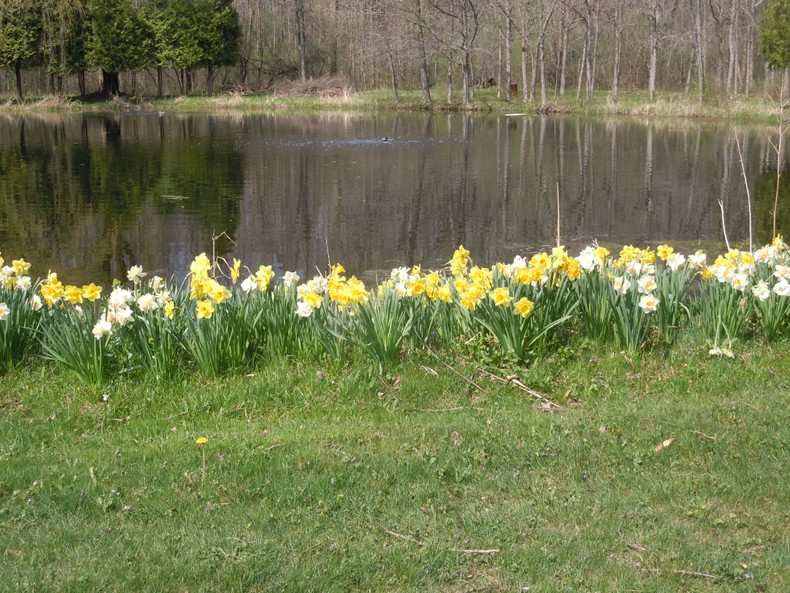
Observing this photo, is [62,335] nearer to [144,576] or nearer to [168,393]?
[168,393]

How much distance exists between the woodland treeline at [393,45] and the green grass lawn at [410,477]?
1557 inches

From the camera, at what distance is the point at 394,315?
5582 mm

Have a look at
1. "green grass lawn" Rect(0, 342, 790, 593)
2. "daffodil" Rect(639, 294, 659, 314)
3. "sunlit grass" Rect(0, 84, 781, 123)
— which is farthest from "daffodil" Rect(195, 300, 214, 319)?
"sunlit grass" Rect(0, 84, 781, 123)

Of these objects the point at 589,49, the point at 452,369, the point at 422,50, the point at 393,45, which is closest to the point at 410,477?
the point at 452,369

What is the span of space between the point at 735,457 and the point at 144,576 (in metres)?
2.72

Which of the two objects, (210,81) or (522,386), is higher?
(210,81)

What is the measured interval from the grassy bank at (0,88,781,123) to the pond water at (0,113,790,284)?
6.78 metres

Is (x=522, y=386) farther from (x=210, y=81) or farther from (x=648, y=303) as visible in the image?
(x=210, y=81)

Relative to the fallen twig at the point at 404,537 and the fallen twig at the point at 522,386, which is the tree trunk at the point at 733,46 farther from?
the fallen twig at the point at 404,537

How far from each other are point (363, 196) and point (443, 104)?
31.5 meters

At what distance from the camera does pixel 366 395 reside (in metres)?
5.32

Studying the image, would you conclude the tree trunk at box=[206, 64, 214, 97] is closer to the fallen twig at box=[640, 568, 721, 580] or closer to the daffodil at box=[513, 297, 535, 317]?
the daffodil at box=[513, 297, 535, 317]

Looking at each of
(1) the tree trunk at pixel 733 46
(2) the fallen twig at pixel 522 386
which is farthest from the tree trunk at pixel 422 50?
(2) the fallen twig at pixel 522 386

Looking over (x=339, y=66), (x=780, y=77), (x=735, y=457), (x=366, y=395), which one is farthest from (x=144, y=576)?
(x=339, y=66)
